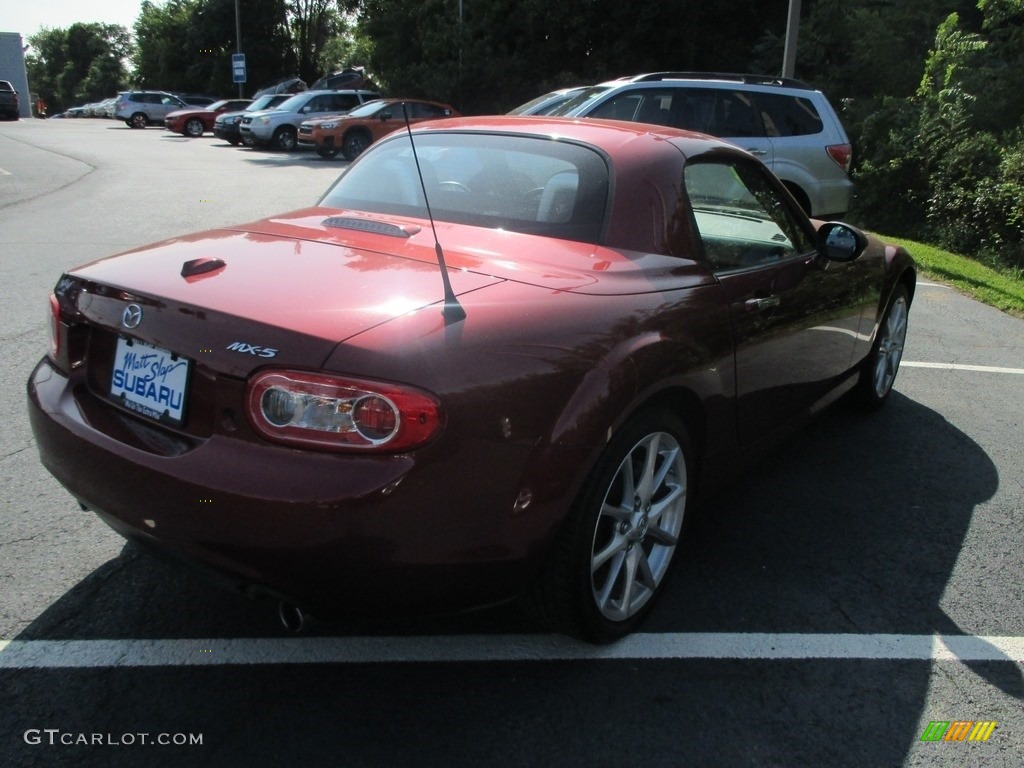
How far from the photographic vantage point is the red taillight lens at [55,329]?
2938mm

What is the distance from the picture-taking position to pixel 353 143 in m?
23.8

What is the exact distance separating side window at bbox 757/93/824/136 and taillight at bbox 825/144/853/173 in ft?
0.79

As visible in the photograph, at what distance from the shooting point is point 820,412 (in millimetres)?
4375

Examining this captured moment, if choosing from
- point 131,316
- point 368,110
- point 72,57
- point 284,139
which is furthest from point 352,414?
point 72,57

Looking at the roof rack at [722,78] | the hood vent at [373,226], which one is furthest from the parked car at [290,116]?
the hood vent at [373,226]

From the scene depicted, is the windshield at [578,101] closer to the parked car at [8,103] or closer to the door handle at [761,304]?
the door handle at [761,304]

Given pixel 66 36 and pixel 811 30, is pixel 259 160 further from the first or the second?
pixel 66 36

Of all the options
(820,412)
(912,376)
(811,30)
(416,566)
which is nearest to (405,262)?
(416,566)

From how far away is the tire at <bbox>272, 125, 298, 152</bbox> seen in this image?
88.1 feet

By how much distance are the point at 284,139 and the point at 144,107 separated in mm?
21859

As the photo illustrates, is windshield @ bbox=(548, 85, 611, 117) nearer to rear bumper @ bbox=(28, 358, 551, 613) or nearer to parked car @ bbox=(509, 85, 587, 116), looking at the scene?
parked car @ bbox=(509, 85, 587, 116)

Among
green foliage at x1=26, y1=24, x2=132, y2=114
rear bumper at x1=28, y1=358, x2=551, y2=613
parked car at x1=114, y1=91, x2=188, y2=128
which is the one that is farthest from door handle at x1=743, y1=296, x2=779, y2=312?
green foliage at x1=26, y1=24, x2=132, y2=114

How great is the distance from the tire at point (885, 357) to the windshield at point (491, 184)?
2.38m

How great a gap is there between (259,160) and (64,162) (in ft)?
15.2
